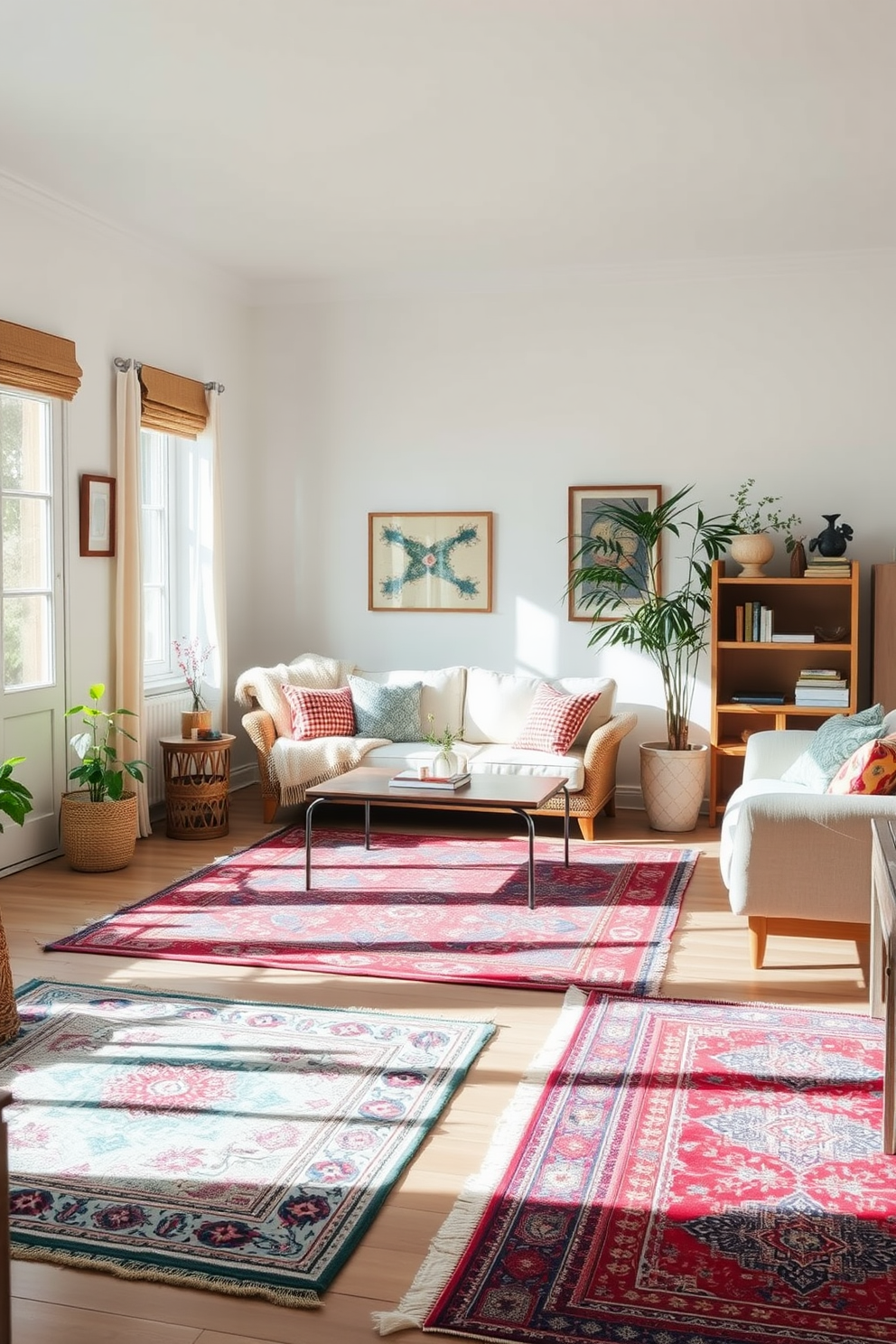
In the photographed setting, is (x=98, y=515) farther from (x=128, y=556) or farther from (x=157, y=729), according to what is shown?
(x=157, y=729)

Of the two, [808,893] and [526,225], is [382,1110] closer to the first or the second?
[808,893]

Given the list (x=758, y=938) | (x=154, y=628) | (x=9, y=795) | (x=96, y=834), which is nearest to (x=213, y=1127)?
(x=9, y=795)

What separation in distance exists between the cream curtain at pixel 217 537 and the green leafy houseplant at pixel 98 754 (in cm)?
114

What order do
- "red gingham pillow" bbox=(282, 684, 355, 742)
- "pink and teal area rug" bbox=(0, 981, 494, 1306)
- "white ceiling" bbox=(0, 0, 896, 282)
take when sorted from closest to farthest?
"pink and teal area rug" bbox=(0, 981, 494, 1306) → "white ceiling" bbox=(0, 0, 896, 282) → "red gingham pillow" bbox=(282, 684, 355, 742)

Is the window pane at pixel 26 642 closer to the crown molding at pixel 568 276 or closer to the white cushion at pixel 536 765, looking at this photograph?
the white cushion at pixel 536 765

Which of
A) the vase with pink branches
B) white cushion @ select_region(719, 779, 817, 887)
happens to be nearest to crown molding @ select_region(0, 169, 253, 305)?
the vase with pink branches

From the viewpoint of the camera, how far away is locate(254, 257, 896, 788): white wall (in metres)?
6.82

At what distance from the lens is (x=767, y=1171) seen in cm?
280

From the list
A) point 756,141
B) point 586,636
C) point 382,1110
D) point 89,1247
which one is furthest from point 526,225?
point 89,1247

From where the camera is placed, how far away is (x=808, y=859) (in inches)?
159

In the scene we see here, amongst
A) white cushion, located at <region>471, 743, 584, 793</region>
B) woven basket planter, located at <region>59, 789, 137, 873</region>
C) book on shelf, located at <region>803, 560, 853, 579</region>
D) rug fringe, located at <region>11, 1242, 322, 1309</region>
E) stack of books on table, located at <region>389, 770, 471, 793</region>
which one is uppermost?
book on shelf, located at <region>803, 560, 853, 579</region>

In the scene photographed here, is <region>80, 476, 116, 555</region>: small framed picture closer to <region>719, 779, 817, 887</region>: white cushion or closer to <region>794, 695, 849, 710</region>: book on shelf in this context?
<region>719, 779, 817, 887</region>: white cushion

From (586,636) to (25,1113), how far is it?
4815mm

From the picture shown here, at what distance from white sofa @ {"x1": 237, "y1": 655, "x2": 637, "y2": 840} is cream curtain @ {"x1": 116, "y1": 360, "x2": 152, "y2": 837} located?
74cm
